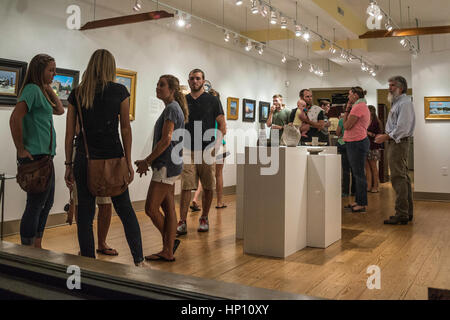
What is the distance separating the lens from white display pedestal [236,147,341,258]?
331cm

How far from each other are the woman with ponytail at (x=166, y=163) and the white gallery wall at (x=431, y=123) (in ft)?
19.0

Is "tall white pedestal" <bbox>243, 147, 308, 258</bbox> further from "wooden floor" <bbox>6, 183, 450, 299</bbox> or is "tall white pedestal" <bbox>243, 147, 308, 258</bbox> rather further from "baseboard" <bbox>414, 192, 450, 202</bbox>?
"baseboard" <bbox>414, 192, 450, 202</bbox>

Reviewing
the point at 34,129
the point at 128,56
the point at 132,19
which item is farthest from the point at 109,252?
the point at 128,56

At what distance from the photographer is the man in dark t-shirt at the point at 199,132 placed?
3986mm

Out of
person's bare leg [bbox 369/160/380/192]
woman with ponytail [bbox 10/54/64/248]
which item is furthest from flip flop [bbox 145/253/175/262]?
person's bare leg [bbox 369/160/380/192]

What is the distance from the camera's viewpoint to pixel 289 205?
338 cm

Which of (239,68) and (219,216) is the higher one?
(239,68)

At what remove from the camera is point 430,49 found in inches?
296

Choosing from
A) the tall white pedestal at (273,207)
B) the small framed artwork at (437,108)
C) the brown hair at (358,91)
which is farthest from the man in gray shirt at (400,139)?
the small framed artwork at (437,108)

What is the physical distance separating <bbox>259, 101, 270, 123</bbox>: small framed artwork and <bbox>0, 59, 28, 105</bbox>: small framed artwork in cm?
568
